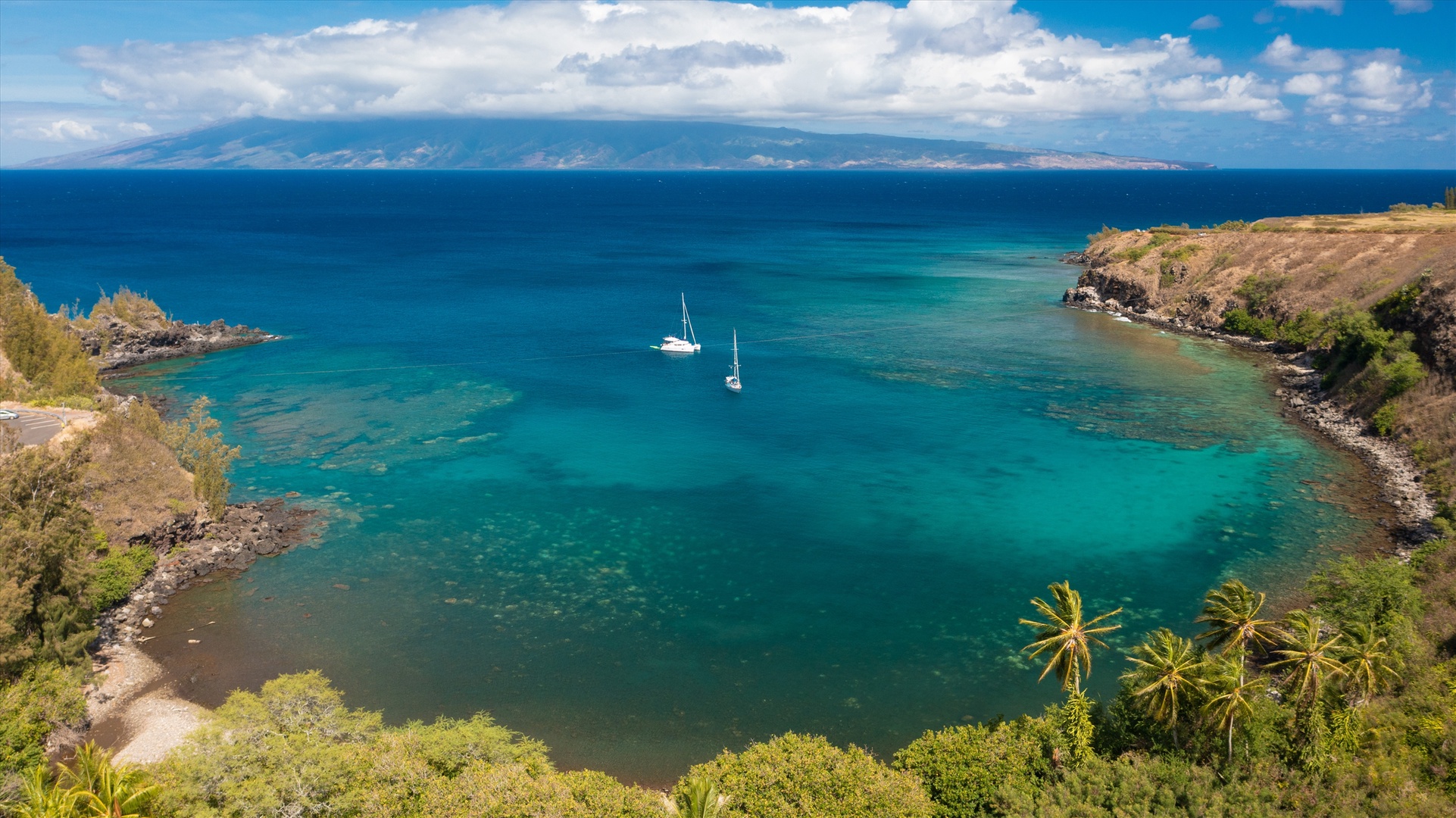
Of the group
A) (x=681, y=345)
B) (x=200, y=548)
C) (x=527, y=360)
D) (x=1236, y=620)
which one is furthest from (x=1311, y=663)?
(x=527, y=360)

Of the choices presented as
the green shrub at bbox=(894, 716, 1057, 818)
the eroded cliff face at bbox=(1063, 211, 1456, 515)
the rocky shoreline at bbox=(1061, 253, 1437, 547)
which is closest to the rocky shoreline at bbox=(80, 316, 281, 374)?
the green shrub at bbox=(894, 716, 1057, 818)

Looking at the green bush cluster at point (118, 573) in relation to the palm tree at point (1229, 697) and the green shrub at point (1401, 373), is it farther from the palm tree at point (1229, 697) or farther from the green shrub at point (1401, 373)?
the green shrub at point (1401, 373)

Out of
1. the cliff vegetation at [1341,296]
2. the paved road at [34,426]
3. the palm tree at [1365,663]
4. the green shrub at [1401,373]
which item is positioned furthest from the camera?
the green shrub at [1401,373]

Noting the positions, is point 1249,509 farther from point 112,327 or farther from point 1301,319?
point 112,327

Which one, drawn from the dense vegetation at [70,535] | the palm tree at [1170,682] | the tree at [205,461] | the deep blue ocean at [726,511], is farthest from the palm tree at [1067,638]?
the tree at [205,461]

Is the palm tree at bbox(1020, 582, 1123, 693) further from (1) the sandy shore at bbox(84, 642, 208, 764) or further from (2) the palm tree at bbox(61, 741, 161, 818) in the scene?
(1) the sandy shore at bbox(84, 642, 208, 764)
